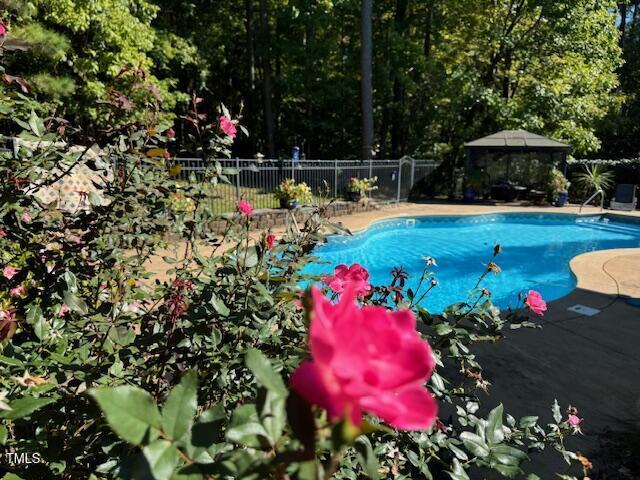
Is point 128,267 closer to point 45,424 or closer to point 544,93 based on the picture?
point 45,424

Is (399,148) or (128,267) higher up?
(399,148)

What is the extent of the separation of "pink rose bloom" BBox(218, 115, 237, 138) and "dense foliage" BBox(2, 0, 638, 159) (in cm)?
1105

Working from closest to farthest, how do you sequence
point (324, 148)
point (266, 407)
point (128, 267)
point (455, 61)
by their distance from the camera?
1. point (266, 407)
2. point (128, 267)
3. point (455, 61)
4. point (324, 148)

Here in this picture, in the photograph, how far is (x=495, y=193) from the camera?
1531cm

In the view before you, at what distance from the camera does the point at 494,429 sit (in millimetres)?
1200

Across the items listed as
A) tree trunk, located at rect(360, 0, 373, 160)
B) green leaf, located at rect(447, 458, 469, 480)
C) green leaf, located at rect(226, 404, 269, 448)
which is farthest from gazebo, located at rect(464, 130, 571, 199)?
green leaf, located at rect(226, 404, 269, 448)

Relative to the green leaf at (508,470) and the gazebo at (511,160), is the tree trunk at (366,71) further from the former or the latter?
the green leaf at (508,470)

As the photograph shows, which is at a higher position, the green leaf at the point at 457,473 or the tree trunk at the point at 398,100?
the tree trunk at the point at 398,100

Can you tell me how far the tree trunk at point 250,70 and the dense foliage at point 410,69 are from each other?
0.05 metres

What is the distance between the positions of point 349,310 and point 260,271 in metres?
1.06

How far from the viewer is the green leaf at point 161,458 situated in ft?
1.63

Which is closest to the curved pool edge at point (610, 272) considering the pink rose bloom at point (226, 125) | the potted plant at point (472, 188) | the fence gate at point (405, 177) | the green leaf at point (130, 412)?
the pink rose bloom at point (226, 125)

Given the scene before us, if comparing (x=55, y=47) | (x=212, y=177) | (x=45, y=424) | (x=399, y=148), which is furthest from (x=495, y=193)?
(x=45, y=424)

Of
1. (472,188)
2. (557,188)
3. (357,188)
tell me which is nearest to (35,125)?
(357,188)
